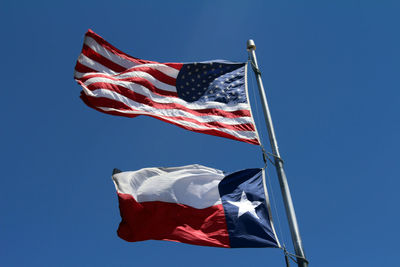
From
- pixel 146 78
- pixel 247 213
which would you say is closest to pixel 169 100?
pixel 146 78

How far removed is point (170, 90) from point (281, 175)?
4.39 meters

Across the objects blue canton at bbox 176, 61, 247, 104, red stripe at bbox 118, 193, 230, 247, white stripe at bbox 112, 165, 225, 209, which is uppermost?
blue canton at bbox 176, 61, 247, 104

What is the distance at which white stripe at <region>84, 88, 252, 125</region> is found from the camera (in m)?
10.8

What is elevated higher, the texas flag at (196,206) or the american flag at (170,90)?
the american flag at (170,90)

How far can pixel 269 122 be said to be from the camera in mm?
10141

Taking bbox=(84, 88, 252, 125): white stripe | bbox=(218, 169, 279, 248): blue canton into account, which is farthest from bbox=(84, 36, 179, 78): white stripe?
bbox=(218, 169, 279, 248): blue canton

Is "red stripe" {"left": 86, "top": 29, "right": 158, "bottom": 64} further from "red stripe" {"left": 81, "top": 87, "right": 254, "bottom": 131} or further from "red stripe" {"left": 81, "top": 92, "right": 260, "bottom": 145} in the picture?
"red stripe" {"left": 81, "top": 92, "right": 260, "bottom": 145}

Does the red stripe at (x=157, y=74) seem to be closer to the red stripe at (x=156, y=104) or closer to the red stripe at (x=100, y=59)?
the red stripe at (x=100, y=59)

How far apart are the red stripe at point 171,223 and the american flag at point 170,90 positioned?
2025mm

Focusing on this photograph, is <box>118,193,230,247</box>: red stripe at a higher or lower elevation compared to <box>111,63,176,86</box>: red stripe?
lower

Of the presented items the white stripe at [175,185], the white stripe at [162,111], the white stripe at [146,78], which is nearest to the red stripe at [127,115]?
the white stripe at [162,111]

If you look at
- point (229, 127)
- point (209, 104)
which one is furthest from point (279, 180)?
point (209, 104)

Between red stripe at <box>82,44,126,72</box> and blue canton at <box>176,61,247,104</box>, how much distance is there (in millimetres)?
1884

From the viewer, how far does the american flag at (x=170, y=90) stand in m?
10.8
